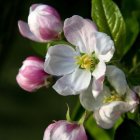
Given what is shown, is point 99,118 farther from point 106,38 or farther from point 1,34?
point 1,34

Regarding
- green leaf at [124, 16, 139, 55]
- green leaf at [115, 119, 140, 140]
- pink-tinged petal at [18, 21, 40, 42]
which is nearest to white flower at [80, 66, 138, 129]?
green leaf at [115, 119, 140, 140]

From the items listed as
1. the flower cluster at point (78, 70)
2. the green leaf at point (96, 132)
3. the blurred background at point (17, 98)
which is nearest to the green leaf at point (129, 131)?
the flower cluster at point (78, 70)

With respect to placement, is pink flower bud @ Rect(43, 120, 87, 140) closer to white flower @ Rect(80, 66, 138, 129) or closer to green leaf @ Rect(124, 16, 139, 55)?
white flower @ Rect(80, 66, 138, 129)

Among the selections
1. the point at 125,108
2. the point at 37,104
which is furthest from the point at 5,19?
the point at 125,108

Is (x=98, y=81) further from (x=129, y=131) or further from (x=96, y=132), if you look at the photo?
(x=96, y=132)

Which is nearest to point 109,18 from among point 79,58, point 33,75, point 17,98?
point 79,58

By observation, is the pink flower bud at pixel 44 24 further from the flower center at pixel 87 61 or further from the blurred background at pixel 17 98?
the blurred background at pixel 17 98
